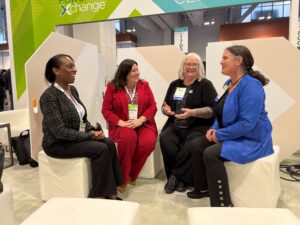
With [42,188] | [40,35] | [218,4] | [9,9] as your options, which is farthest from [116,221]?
[9,9]

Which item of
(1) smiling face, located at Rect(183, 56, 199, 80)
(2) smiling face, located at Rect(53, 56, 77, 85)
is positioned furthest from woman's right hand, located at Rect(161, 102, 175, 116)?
(2) smiling face, located at Rect(53, 56, 77, 85)

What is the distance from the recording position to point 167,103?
296cm

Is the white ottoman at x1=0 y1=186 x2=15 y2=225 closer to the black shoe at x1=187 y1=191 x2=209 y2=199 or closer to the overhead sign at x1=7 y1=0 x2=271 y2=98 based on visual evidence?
the black shoe at x1=187 y1=191 x2=209 y2=199

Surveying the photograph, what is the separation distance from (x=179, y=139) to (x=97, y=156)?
34.0 inches

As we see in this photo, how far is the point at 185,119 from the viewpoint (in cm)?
278

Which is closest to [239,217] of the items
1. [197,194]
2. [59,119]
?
[197,194]

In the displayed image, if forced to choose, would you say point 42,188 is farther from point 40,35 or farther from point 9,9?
point 9,9

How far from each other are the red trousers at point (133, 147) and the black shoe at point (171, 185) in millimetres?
329

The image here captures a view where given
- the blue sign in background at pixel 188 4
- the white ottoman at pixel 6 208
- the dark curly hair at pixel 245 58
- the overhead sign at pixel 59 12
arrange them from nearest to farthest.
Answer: the white ottoman at pixel 6 208 → the dark curly hair at pixel 245 58 → the blue sign in background at pixel 188 4 → the overhead sign at pixel 59 12

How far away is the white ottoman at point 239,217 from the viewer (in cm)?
127

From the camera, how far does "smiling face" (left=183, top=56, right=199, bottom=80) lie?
2752 millimetres

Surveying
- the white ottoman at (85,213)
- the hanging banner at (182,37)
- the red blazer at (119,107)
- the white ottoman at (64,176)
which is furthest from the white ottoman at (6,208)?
the hanging banner at (182,37)

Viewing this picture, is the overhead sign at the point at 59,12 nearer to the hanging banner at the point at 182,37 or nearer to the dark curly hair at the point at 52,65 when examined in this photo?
the dark curly hair at the point at 52,65

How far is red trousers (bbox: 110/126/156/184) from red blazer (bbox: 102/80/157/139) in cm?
9
